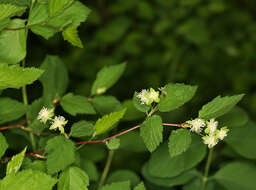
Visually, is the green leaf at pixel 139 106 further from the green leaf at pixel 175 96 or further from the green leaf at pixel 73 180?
the green leaf at pixel 73 180

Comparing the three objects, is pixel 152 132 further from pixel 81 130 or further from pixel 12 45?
pixel 12 45

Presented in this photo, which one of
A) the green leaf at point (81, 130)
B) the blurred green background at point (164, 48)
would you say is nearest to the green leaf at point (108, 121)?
the green leaf at point (81, 130)

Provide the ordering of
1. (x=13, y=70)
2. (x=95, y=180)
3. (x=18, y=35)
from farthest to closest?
(x=95, y=180) < (x=18, y=35) < (x=13, y=70)

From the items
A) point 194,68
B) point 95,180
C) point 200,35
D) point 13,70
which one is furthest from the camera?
point 194,68

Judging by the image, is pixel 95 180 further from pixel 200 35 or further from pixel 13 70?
pixel 200 35

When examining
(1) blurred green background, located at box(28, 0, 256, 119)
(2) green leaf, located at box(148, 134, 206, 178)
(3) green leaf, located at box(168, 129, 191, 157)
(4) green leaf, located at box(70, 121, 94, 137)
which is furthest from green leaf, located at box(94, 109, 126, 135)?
(1) blurred green background, located at box(28, 0, 256, 119)

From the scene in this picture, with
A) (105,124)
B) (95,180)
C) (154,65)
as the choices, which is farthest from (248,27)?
(105,124)
